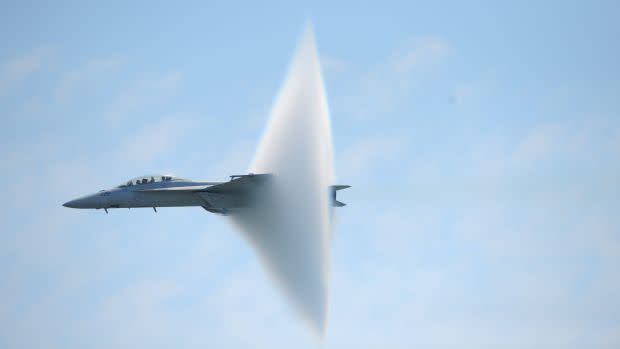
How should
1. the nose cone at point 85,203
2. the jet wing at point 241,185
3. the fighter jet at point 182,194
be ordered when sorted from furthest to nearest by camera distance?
the nose cone at point 85,203 < the fighter jet at point 182,194 < the jet wing at point 241,185

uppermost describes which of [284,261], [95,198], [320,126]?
[320,126]

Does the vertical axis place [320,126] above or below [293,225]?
above

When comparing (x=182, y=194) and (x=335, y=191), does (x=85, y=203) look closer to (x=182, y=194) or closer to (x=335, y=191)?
(x=182, y=194)

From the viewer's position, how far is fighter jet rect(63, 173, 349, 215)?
5103cm

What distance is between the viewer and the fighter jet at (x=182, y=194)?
51.0 metres

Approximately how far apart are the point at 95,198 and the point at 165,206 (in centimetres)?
482

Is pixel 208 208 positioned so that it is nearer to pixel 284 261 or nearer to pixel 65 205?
pixel 284 261

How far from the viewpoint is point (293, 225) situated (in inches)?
2106

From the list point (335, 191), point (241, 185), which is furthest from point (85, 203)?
point (335, 191)

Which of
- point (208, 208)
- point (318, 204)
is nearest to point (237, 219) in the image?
point (208, 208)

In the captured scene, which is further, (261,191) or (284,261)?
(284,261)

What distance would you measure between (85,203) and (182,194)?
6932mm

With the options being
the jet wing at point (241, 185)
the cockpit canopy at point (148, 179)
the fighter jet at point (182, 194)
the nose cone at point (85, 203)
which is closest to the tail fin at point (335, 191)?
the fighter jet at point (182, 194)

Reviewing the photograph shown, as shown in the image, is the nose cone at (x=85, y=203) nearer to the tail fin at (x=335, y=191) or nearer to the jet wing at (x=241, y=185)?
the jet wing at (x=241, y=185)
